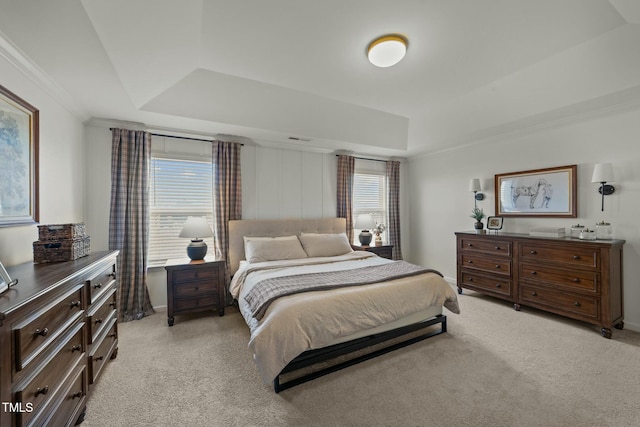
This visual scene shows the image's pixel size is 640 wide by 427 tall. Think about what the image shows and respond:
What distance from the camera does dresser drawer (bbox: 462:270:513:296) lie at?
12.0 ft

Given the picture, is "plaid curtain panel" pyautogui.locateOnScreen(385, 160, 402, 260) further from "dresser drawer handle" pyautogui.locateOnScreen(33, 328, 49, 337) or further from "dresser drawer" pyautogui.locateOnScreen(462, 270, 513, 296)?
"dresser drawer handle" pyautogui.locateOnScreen(33, 328, 49, 337)

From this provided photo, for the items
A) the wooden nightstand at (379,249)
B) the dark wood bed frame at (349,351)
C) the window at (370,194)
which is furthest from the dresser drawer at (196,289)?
the window at (370,194)

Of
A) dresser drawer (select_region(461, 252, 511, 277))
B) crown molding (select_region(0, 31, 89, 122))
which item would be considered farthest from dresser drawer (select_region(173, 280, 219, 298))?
dresser drawer (select_region(461, 252, 511, 277))

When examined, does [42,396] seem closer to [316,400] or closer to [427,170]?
[316,400]

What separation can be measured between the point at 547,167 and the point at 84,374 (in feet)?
17.4

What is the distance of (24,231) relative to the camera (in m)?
2.05

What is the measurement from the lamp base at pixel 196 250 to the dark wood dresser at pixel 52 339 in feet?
4.18

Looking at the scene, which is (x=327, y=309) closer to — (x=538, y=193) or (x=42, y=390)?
(x=42, y=390)

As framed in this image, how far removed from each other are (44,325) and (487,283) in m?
4.59

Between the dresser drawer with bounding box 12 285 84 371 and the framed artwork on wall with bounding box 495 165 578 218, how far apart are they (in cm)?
502

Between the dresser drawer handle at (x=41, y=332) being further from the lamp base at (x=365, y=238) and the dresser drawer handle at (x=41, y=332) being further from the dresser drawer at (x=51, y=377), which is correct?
the lamp base at (x=365, y=238)

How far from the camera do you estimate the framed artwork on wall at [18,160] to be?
1813mm

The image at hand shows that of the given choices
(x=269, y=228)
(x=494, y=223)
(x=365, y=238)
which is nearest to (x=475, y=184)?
(x=494, y=223)

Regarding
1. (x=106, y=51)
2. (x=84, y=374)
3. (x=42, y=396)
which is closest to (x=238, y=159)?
(x=106, y=51)
